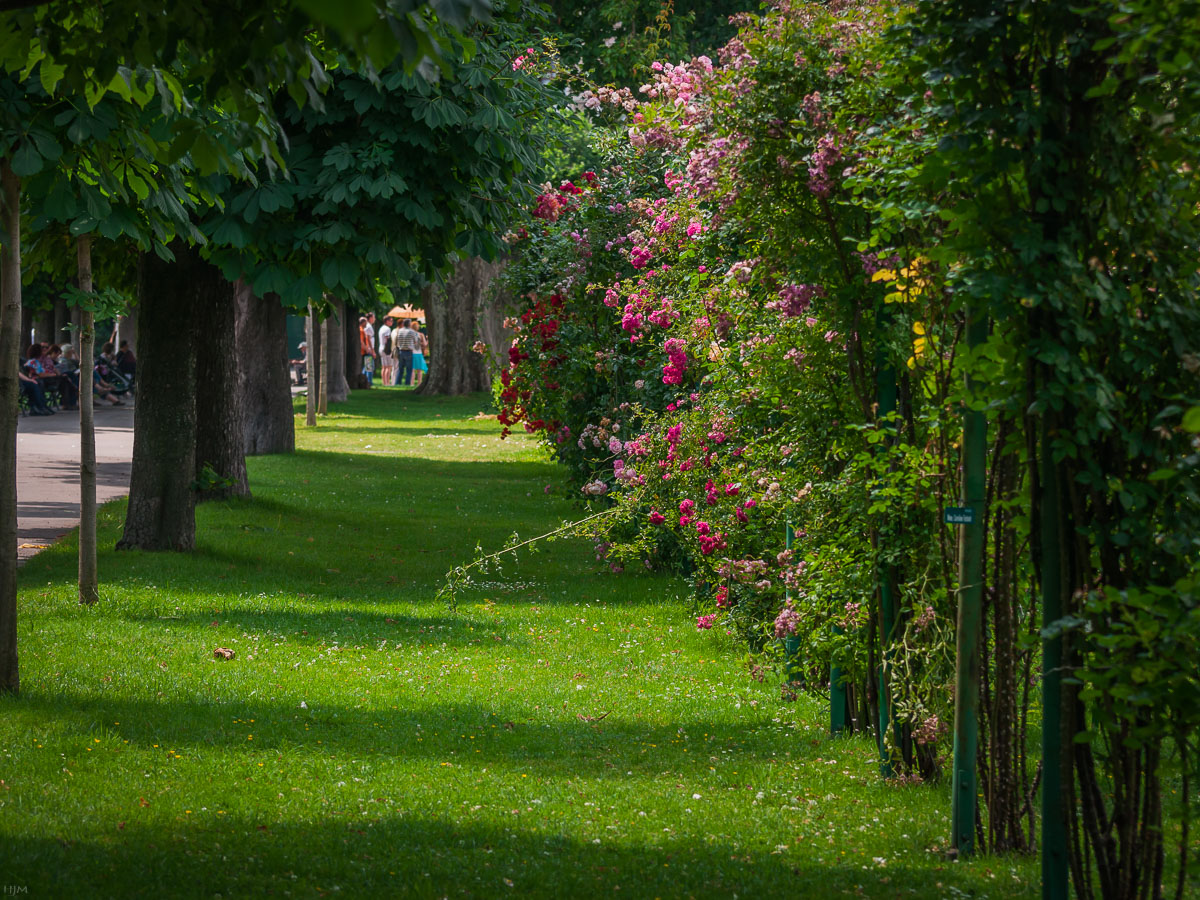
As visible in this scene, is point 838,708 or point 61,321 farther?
point 61,321

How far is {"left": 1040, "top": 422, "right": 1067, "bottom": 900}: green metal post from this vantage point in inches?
159

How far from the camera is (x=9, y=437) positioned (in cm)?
707

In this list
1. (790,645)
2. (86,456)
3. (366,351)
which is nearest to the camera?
(790,645)

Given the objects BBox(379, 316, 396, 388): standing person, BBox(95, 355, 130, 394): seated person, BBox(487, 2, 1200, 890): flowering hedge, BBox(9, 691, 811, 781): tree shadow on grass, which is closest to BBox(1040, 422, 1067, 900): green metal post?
BBox(487, 2, 1200, 890): flowering hedge

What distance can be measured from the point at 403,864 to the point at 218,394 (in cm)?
1099

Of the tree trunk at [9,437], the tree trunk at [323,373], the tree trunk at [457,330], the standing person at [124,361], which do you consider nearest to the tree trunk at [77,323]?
the standing person at [124,361]

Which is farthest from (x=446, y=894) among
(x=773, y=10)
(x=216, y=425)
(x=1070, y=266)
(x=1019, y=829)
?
(x=216, y=425)

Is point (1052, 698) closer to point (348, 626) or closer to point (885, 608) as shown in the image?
point (885, 608)

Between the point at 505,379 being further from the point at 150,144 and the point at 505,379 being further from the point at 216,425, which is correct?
the point at 150,144

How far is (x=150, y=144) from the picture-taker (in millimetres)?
6703

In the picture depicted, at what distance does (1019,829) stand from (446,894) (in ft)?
7.29

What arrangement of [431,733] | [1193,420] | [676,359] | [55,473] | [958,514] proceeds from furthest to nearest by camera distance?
[55,473] → [676,359] → [431,733] → [958,514] → [1193,420]

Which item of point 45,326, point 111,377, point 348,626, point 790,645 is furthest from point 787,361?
point 45,326

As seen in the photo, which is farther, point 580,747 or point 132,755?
point 580,747
